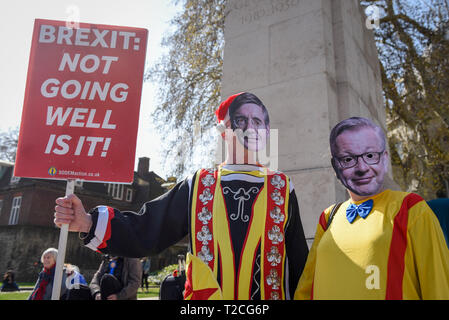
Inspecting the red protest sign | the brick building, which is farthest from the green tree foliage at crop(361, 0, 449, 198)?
the brick building

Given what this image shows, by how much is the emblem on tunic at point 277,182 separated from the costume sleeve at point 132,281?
3.11 metres

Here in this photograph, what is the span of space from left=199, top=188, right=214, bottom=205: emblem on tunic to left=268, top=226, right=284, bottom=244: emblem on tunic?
371mm

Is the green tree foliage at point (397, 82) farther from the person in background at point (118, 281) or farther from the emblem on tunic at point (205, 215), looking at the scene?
the emblem on tunic at point (205, 215)

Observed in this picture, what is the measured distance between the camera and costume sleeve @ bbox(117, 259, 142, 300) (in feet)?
14.7

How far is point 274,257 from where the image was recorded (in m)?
1.92

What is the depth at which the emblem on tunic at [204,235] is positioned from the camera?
1.93 m

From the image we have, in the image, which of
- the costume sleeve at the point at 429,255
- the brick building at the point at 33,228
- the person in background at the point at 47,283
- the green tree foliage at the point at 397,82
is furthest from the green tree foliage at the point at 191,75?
the brick building at the point at 33,228

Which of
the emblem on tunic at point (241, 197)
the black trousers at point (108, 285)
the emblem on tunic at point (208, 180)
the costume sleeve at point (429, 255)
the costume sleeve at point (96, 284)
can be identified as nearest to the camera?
the costume sleeve at point (429, 255)

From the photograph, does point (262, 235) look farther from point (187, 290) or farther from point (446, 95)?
point (446, 95)

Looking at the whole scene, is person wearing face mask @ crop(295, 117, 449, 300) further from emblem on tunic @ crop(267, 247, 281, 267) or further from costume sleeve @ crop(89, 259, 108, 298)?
costume sleeve @ crop(89, 259, 108, 298)

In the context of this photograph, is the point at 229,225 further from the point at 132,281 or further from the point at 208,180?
the point at 132,281
